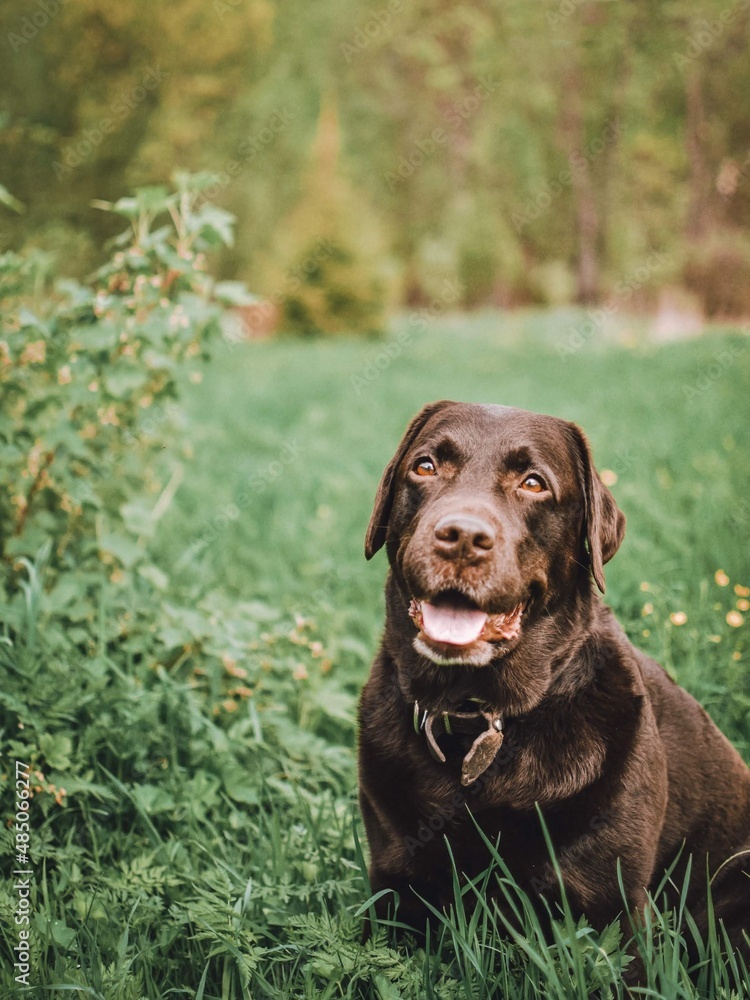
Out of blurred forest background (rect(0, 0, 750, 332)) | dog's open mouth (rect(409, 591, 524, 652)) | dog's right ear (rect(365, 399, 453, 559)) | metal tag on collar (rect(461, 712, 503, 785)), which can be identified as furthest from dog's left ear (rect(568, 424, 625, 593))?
blurred forest background (rect(0, 0, 750, 332))

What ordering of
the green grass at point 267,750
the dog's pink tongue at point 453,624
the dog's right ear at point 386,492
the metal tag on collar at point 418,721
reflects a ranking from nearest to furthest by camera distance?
the green grass at point 267,750 < the dog's pink tongue at point 453,624 < the metal tag on collar at point 418,721 < the dog's right ear at point 386,492

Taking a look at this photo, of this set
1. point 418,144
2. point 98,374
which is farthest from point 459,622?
point 418,144

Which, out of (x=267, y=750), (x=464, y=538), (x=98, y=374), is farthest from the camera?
(x=98, y=374)

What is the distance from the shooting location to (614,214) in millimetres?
22219

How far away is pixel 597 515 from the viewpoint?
228 centimetres

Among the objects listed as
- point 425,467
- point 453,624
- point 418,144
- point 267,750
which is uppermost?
point 418,144

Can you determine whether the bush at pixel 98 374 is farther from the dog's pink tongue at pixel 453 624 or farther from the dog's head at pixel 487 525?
the dog's pink tongue at pixel 453 624

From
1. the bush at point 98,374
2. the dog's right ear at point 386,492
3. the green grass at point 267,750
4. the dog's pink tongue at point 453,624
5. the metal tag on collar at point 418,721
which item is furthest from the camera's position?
the bush at point 98,374

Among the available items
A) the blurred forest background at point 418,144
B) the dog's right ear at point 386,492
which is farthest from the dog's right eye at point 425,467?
the blurred forest background at point 418,144

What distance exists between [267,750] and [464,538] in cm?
146

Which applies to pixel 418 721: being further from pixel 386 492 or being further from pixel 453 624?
pixel 386 492

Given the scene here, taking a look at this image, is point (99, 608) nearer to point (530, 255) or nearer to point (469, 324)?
point (469, 324)

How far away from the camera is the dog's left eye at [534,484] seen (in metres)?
2.27

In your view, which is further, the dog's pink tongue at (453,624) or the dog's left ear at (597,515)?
the dog's left ear at (597,515)
